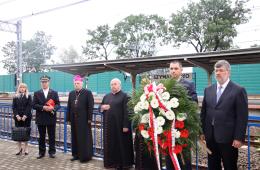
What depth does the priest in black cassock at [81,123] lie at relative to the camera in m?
6.88

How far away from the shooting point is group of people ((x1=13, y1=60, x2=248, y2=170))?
4016 millimetres

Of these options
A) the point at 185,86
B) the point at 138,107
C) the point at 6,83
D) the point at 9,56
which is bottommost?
the point at 138,107

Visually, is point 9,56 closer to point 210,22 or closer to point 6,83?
point 6,83

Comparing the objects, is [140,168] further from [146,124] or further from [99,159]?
[146,124]

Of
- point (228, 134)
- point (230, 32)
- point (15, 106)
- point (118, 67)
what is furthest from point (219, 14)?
point (228, 134)

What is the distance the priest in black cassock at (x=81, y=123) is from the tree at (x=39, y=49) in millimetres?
43885

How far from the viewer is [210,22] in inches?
1276

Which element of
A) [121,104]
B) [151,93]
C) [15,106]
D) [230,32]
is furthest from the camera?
[230,32]

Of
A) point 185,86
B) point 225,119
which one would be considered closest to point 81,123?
point 185,86

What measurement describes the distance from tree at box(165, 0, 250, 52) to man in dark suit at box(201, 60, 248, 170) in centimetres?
2855

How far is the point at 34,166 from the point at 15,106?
167 centimetres

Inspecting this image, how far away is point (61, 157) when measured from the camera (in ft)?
24.0

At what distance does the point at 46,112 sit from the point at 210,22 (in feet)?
91.2

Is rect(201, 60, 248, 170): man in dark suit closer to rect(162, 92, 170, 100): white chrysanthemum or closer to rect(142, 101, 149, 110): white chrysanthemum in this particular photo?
rect(162, 92, 170, 100): white chrysanthemum
